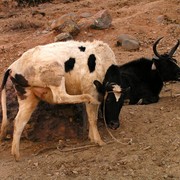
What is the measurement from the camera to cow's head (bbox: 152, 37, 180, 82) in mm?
8969

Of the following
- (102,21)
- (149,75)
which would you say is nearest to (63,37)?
(102,21)

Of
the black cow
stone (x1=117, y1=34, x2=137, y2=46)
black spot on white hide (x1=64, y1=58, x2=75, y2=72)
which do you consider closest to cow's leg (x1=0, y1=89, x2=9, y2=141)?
black spot on white hide (x1=64, y1=58, x2=75, y2=72)

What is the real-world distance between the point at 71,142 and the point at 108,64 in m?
1.27

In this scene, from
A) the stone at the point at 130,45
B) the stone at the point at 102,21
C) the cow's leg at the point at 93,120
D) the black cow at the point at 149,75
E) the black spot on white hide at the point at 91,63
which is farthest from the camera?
the stone at the point at 102,21

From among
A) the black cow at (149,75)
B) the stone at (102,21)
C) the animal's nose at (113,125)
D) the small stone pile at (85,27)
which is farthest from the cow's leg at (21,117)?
the stone at (102,21)

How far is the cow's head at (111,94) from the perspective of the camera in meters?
6.29

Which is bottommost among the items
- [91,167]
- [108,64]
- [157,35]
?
[157,35]

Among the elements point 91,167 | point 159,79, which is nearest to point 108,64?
point 91,167

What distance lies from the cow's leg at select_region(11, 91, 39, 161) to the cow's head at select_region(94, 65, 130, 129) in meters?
0.93

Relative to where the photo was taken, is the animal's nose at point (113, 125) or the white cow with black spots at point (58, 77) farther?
the animal's nose at point (113, 125)

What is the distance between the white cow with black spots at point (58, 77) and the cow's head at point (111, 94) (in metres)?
0.10

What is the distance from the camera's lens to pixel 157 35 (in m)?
12.5

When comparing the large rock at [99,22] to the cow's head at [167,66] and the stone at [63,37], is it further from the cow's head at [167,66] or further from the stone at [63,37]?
the cow's head at [167,66]

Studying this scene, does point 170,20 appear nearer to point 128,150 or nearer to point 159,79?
point 159,79
